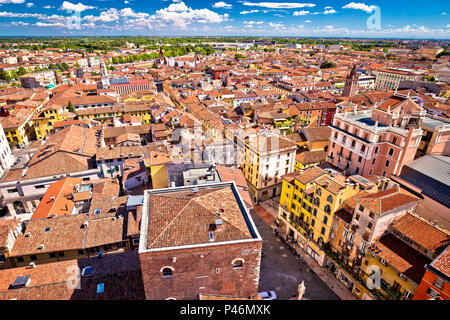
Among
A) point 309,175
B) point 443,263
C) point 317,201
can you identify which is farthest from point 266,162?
point 443,263

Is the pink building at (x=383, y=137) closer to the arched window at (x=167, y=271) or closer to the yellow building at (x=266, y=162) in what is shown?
the yellow building at (x=266, y=162)

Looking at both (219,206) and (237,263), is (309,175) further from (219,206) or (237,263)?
(237,263)

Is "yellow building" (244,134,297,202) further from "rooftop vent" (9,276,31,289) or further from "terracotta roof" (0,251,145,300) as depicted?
"rooftop vent" (9,276,31,289)

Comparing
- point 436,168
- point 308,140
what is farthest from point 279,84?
point 436,168

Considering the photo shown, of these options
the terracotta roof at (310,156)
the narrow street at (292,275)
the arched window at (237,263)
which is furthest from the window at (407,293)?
the terracotta roof at (310,156)

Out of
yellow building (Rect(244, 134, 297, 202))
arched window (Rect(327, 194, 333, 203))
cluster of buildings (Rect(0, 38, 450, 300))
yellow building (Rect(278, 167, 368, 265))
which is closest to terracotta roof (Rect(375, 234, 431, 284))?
cluster of buildings (Rect(0, 38, 450, 300))
